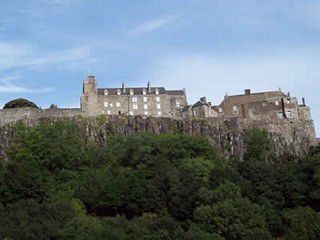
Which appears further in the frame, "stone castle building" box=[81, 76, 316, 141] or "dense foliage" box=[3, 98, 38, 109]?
"dense foliage" box=[3, 98, 38, 109]

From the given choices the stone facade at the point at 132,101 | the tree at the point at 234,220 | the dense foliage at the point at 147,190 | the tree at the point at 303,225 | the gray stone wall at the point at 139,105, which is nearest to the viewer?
the tree at the point at 234,220

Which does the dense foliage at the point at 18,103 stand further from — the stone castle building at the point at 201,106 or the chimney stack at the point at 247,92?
the chimney stack at the point at 247,92

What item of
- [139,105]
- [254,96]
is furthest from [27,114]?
[254,96]

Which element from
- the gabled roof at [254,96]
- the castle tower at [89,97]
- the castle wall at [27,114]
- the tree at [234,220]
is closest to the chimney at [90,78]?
the castle tower at [89,97]

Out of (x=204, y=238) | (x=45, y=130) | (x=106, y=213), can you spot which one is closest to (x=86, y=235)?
(x=204, y=238)

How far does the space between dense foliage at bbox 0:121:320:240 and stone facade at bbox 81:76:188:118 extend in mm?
13591

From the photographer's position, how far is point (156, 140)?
58.2 meters

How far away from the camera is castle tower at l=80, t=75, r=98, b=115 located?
240 ft

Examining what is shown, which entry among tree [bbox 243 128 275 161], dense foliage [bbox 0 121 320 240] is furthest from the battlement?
dense foliage [bbox 0 121 320 240]

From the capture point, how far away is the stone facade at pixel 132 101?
77.1 metres

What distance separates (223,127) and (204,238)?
3128 centimetres

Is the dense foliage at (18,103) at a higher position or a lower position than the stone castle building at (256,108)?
higher

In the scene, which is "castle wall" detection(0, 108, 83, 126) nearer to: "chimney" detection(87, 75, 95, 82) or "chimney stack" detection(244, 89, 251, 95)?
"chimney" detection(87, 75, 95, 82)

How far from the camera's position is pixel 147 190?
4962 centimetres
